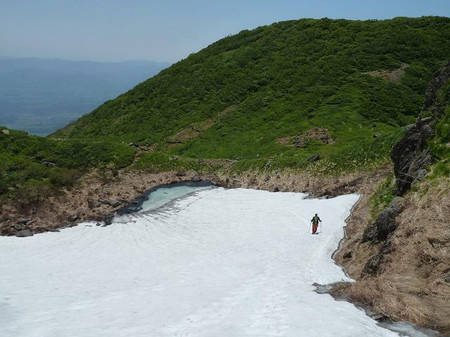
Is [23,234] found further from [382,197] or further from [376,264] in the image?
[382,197]

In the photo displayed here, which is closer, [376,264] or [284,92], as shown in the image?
[376,264]

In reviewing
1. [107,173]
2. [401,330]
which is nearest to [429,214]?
[401,330]

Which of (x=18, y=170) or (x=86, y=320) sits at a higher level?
(x=18, y=170)

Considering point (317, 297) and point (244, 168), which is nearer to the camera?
point (317, 297)

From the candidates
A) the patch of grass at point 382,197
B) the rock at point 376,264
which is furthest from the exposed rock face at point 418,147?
the rock at point 376,264

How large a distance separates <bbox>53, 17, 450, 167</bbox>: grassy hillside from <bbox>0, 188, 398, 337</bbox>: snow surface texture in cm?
1599

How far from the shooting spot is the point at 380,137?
1587 inches

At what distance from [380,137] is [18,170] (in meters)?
38.3

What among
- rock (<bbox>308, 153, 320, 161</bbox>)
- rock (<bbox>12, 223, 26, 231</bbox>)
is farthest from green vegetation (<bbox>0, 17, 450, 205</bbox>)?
rock (<bbox>12, 223, 26, 231</bbox>)

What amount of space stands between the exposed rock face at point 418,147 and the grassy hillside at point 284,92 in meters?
18.7

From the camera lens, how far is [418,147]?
23.5 metres

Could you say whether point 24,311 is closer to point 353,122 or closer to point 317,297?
point 317,297

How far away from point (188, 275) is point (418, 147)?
15.6 metres

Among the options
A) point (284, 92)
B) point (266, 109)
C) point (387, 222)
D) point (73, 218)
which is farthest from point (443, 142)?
point (284, 92)
